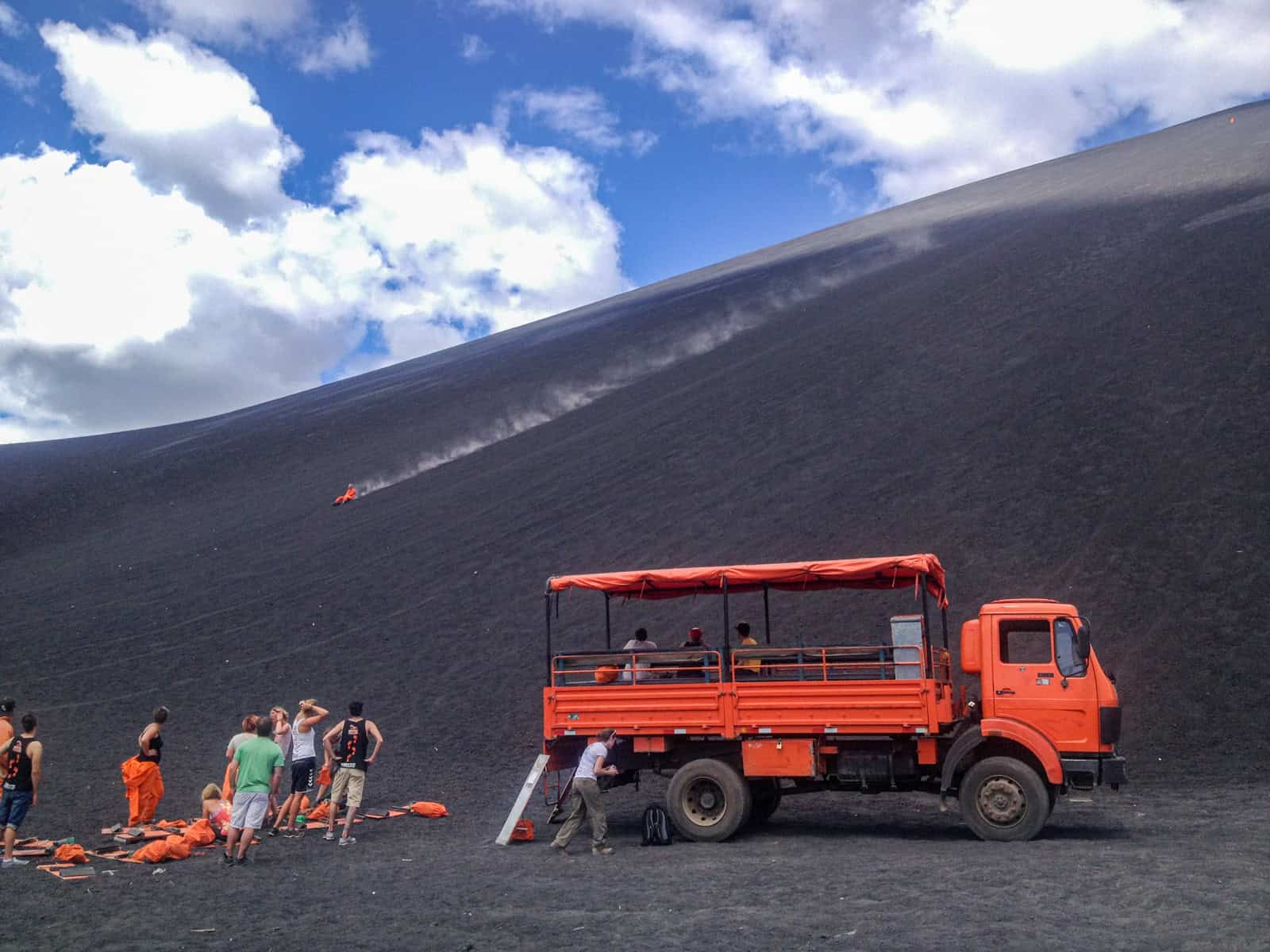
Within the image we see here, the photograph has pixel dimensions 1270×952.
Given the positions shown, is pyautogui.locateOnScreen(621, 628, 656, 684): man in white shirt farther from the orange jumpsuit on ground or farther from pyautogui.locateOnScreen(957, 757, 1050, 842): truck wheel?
the orange jumpsuit on ground

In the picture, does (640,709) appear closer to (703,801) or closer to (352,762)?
(703,801)

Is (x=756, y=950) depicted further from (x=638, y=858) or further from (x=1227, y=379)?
(x=1227, y=379)

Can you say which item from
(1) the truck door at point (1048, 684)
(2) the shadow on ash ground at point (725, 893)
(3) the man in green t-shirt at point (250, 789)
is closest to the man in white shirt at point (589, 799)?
(2) the shadow on ash ground at point (725, 893)

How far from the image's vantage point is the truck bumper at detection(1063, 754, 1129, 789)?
35.4 ft

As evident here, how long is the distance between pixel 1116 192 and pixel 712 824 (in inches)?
1559

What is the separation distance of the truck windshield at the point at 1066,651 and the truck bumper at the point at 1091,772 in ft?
2.70

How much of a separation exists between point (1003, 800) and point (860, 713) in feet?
5.13

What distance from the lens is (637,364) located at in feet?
146

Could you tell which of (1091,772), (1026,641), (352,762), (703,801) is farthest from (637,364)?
(1091,772)

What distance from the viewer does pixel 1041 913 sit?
7520 mm

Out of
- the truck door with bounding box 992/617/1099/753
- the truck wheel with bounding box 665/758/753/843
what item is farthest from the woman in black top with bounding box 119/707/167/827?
the truck door with bounding box 992/617/1099/753

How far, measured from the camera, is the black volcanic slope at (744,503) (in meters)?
18.4

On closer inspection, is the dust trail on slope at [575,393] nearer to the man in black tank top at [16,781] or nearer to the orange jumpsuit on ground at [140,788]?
the orange jumpsuit on ground at [140,788]

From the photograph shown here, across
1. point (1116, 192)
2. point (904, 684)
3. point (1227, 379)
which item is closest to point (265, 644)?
point (904, 684)
